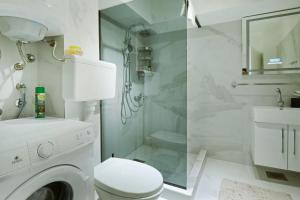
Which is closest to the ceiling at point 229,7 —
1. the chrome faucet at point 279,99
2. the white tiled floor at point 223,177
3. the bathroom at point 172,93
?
the bathroom at point 172,93

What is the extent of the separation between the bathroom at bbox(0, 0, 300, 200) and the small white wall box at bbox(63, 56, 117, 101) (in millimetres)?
16

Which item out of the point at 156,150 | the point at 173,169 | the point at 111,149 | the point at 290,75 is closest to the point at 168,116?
the point at 156,150

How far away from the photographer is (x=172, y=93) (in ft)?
5.68

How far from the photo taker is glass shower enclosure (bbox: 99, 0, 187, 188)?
5.58ft

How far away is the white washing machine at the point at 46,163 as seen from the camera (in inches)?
22.5

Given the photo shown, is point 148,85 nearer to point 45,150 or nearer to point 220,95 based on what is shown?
point 220,95

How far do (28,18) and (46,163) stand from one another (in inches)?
30.2

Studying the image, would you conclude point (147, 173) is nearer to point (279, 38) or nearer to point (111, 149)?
point (111, 149)

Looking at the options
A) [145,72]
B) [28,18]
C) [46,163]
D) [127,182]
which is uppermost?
[28,18]

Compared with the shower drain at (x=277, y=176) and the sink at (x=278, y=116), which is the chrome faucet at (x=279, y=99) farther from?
the shower drain at (x=277, y=176)

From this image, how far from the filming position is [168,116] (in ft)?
5.96

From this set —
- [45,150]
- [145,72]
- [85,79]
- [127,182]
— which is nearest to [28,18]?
[85,79]

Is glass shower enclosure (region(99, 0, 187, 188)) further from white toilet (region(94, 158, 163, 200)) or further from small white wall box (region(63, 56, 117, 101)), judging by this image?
white toilet (region(94, 158, 163, 200))

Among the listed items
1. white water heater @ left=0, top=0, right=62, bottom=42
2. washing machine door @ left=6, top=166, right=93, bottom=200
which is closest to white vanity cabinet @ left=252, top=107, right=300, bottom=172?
washing machine door @ left=6, top=166, right=93, bottom=200
